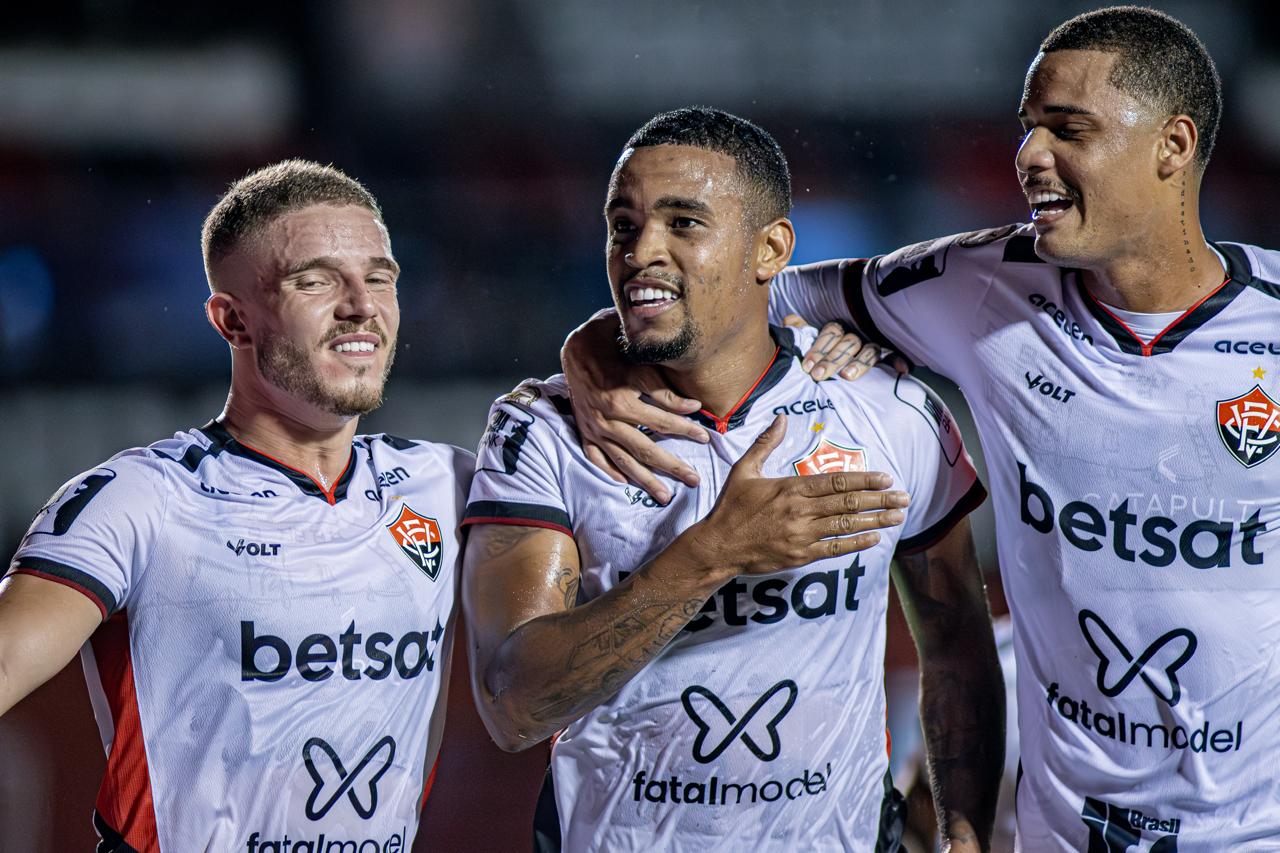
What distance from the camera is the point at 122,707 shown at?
8.16ft

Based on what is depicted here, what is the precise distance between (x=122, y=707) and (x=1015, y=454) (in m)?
1.87

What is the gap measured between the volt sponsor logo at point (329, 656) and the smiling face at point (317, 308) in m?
0.47

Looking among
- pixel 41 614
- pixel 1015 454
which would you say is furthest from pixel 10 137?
pixel 1015 454

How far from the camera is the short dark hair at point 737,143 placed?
270cm

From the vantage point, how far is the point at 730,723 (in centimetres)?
254

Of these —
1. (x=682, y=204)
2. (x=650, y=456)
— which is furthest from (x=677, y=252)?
(x=650, y=456)

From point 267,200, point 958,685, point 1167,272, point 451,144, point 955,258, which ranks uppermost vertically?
point 451,144

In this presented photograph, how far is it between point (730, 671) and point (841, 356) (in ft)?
2.45

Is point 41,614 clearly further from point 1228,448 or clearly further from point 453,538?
point 1228,448

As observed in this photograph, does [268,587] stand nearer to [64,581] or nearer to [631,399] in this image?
[64,581]

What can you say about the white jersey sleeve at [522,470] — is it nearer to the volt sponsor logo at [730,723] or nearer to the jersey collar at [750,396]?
the jersey collar at [750,396]

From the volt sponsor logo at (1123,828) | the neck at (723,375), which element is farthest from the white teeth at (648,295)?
the volt sponsor logo at (1123,828)

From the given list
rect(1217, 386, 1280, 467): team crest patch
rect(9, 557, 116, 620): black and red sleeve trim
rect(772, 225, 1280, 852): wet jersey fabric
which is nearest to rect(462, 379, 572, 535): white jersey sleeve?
rect(9, 557, 116, 620): black and red sleeve trim

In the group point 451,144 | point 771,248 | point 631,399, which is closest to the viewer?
point 631,399
